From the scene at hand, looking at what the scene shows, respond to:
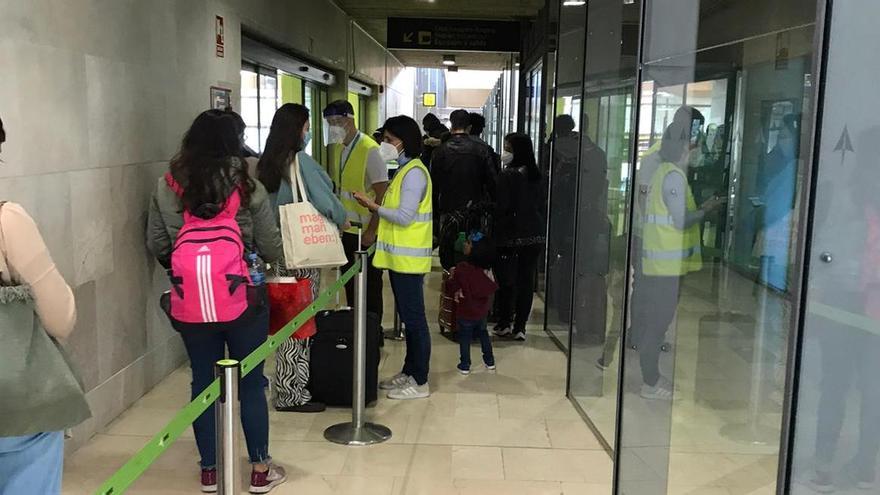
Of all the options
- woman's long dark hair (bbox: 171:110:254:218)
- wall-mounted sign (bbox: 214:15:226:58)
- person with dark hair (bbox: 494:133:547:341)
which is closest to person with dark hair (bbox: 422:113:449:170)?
person with dark hair (bbox: 494:133:547:341)

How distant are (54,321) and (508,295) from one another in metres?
4.53

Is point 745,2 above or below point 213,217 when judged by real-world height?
above

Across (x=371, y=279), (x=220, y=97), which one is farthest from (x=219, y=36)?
(x=371, y=279)

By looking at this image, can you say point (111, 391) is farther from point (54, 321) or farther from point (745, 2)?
point (745, 2)

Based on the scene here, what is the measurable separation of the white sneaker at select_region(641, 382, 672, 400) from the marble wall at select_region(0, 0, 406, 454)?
2.71 meters

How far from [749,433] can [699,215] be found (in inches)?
52.7

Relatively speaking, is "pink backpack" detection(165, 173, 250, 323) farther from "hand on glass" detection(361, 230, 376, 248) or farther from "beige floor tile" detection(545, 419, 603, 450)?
"hand on glass" detection(361, 230, 376, 248)

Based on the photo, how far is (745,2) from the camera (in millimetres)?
4531

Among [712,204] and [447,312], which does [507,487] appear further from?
[447,312]

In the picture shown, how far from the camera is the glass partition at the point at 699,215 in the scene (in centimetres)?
312

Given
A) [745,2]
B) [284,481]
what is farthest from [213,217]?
[745,2]

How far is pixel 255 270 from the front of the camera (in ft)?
10.9

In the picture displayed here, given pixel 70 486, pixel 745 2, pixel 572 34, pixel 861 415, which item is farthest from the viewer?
pixel 572 34

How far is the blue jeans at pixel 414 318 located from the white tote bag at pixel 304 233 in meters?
0.64
